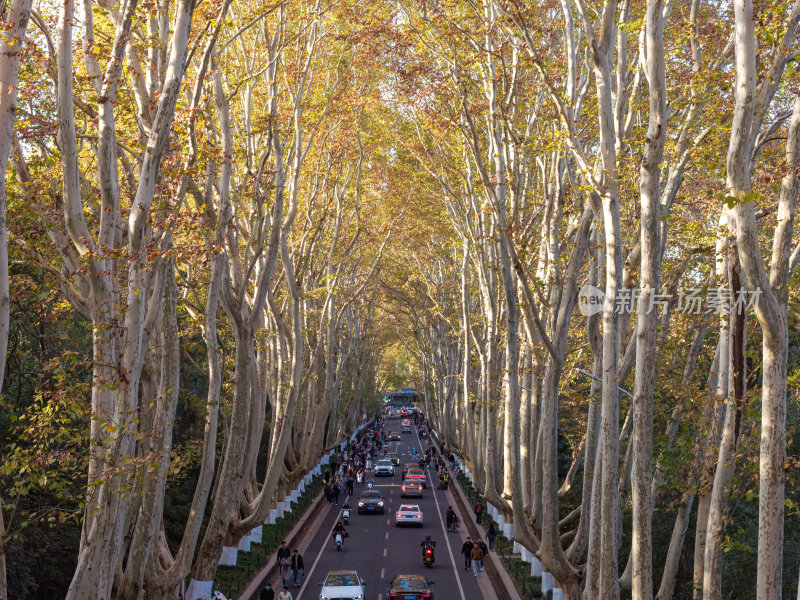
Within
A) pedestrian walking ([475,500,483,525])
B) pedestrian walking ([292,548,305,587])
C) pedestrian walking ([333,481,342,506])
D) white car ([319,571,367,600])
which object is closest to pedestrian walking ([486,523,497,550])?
pedestrian walking ([475,500,483,525])

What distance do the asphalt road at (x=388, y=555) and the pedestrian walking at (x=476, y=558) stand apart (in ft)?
0.73

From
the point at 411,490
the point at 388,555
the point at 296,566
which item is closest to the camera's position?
the point at 296,566

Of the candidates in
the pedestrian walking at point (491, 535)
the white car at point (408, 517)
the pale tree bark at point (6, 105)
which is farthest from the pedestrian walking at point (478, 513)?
the pale tree bark at point (6, 105)

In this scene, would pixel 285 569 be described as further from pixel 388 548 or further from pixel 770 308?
pixel 770 308

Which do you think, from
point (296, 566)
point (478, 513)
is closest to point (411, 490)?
point (478, 513)

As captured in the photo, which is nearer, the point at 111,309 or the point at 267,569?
the point at 111,309

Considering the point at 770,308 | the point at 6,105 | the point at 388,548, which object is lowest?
the point at 388,548

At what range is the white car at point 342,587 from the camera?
18.4 meters

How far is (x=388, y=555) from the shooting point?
87.7 feet

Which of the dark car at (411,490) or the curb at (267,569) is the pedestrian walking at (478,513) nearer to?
the curb at (267,569)

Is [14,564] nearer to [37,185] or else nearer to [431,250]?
[37,185]

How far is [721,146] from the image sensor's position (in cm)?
1310

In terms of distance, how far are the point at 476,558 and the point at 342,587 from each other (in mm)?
5817

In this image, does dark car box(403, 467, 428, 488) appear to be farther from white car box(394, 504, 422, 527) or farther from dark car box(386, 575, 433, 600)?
dark car box(386, 575, 433, 600)
